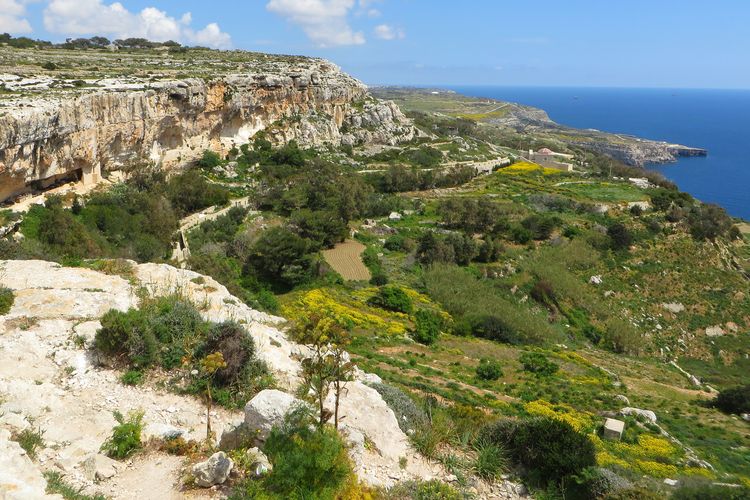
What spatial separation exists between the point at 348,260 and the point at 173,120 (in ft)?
58.7

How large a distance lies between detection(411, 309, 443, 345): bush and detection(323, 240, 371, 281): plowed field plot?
7671 millimetres

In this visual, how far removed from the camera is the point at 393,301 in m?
24.6

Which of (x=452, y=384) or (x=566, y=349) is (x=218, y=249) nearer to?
(x=452, y=384)

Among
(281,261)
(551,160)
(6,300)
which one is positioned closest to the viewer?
(6,300)

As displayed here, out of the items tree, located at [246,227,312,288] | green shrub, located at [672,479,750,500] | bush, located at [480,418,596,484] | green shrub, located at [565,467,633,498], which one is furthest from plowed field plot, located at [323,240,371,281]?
green shrub, located at [672,479,750,500]

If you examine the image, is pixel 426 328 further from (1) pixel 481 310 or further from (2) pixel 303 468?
(2) pixel 303 468

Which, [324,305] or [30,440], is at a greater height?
[30,440]

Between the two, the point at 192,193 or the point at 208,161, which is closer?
the point at 192,193

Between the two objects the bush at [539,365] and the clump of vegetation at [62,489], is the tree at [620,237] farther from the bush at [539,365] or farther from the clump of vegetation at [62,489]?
the clump of vegetation at [62,489]

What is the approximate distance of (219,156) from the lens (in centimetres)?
4406

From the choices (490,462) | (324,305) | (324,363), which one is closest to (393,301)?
(324,305)

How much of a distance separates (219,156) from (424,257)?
2237cm

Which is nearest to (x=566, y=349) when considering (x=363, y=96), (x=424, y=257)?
(x=424, y=257)

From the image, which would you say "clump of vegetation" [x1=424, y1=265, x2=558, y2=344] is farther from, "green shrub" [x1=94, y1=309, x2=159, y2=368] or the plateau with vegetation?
"green shrub" [x1=94, y1=309, x2=159, y2=368]
